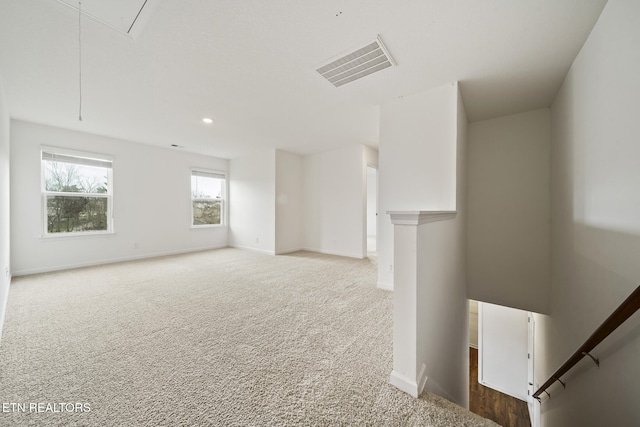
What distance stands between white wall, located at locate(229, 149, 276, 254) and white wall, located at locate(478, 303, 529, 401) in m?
4.69

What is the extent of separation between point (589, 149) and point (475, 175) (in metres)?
1.78

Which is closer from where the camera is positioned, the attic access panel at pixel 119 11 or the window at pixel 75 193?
the attic access panel at pixel 119 11

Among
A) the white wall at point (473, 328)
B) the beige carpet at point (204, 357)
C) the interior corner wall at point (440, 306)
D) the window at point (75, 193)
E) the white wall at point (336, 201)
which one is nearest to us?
the beige carpet at point (204, 357)

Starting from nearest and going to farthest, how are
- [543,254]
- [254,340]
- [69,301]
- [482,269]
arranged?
[254,340], [69,301], [543,254], [482,269]

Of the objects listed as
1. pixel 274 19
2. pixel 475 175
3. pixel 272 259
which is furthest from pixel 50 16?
pixel 475 175

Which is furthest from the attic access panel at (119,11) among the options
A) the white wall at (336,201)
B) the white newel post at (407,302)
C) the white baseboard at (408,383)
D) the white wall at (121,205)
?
the white wall at (336,201)

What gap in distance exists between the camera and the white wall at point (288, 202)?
5327 millimetres

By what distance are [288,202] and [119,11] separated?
4207mm

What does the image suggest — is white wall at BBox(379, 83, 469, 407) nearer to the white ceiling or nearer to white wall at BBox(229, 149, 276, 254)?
the white ceiling

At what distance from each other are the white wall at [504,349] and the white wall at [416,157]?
10.2 feet

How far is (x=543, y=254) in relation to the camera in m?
3.09

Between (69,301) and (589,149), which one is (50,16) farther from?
(589,149)

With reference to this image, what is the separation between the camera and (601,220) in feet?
5.38

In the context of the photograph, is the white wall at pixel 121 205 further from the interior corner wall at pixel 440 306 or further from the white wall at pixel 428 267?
the interior corner wall at pixel 440 306
